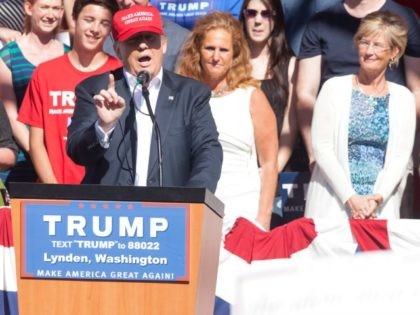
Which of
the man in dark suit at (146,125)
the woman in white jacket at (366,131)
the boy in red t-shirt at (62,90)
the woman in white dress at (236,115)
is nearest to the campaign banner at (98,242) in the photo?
the man in dark suit at (146,125)

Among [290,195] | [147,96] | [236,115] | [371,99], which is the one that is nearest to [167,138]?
[147,96]

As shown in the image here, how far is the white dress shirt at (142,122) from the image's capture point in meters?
4.45

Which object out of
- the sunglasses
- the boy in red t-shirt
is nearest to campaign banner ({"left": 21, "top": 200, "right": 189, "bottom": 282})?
the boy in red t-shirt

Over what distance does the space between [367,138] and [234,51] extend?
0.94 metres

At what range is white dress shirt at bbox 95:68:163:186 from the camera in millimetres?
4449

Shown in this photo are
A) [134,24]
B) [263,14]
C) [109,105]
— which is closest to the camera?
[109,105]

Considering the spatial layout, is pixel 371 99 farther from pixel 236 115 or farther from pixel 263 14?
pixel 263 14

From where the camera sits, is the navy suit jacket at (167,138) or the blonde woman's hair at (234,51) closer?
the navy suit jacket at (167,138)

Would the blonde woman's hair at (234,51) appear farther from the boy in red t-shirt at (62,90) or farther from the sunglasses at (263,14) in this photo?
the sunglasses at (263,14)

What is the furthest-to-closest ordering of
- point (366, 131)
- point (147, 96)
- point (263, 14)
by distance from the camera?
1. point (263, 14)
2. point (366, 131)
3. point (147, 96)

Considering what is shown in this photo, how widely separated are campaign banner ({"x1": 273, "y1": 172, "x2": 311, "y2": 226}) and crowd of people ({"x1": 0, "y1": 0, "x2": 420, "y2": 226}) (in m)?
0.17

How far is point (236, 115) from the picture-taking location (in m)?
6.02

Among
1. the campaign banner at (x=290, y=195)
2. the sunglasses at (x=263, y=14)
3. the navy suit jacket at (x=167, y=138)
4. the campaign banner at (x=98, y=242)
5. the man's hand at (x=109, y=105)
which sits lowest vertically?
the campaign banner at (x=290, y=195)

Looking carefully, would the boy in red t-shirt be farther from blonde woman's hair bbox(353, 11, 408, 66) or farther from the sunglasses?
blonde woman's hair bbox(353, 11, 408, 66)
